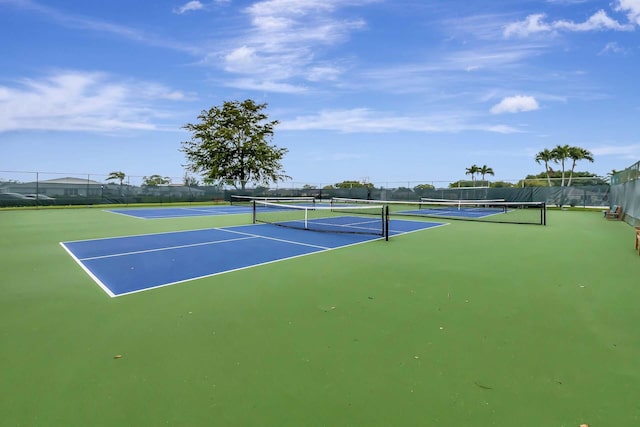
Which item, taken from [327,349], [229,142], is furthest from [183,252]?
[229,142]

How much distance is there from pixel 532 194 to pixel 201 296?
90.6 feet

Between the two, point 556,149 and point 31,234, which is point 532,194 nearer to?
point 31,234

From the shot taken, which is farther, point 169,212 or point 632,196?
point 169,212

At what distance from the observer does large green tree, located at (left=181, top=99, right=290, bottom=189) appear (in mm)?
39656

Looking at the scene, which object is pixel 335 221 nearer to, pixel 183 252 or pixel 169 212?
pixel 183 252

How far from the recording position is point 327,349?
2.80 m

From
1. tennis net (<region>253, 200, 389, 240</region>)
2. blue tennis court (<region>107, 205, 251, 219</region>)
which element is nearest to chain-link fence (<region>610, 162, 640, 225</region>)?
tennis net (<region>253, 200, 389, 240</region>)

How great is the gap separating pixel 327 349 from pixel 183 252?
5257 mm

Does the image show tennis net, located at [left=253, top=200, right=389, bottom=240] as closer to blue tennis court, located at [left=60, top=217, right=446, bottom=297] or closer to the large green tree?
blue tennis court, located at [left=60, top=217, right=446, bottom=297]

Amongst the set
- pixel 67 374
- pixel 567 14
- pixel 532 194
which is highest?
pixel 567 14

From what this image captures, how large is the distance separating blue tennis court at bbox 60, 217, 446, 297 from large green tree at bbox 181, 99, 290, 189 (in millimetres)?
30831

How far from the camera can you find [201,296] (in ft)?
13.8

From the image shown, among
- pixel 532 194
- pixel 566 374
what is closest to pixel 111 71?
pixel 566 374

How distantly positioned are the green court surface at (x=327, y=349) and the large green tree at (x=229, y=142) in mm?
35597
